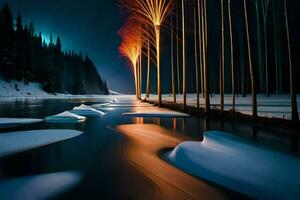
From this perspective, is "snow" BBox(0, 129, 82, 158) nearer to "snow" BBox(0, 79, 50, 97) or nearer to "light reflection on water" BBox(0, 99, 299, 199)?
"light reflection on water" BBox(0, 99, 299, 199)

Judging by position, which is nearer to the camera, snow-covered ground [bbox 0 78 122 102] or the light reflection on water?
the light reflection on water

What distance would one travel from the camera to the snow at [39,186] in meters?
3.75

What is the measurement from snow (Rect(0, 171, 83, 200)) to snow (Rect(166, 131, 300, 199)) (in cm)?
211

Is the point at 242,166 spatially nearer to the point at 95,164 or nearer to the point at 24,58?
the point at 95,164

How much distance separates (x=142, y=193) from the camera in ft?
12.9

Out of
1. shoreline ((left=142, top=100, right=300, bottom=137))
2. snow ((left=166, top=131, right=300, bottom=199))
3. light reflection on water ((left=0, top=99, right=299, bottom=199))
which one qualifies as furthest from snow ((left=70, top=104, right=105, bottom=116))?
snow ((left=166, top=131, right=300, bottom=199))

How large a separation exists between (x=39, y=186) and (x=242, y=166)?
3395 mm

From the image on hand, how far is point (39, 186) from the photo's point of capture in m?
4.14

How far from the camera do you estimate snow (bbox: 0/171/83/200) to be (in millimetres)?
3754

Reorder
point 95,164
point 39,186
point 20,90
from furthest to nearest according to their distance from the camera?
point 20,90 < point 95,164 < point 39,186

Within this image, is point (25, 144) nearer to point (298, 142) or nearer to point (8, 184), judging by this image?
point (8, 184)

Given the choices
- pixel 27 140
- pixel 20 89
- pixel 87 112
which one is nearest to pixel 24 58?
pixel 20 89

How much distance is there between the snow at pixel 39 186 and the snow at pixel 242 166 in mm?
2107

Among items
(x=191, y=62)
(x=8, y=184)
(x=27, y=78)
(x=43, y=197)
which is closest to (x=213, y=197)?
(x=43, y=197)
